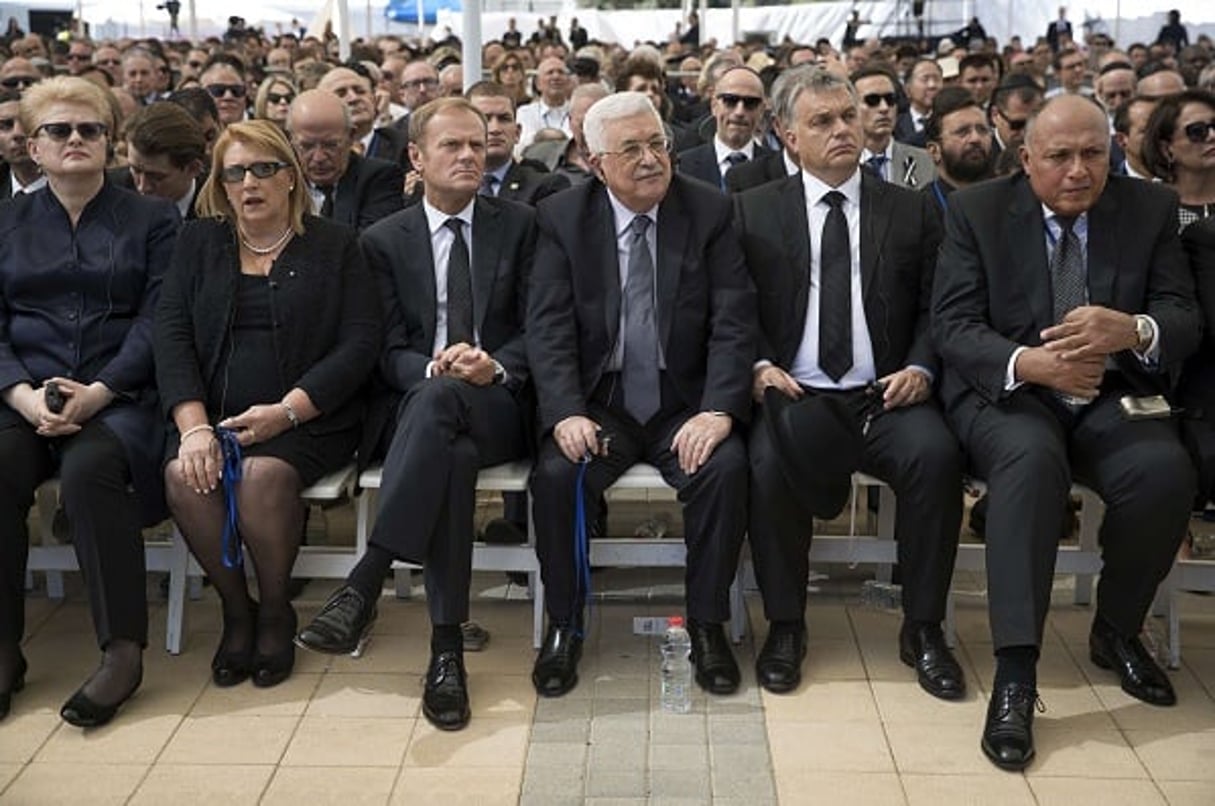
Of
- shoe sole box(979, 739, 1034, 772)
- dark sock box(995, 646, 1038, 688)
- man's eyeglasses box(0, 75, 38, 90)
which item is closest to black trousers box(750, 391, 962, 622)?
dark sock box(995, 646, 1038, 688)

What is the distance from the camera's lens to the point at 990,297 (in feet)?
14.8

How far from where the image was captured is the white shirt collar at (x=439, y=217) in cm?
484

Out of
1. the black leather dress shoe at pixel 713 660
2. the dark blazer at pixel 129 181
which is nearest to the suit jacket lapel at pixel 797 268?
the black leather dress shoe at pixel 713 660

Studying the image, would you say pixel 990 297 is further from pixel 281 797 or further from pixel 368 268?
pixel 281 797

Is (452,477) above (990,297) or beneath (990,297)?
beneath

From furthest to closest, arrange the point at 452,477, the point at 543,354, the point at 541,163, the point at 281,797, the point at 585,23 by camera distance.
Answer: the point at 585,23 < the point at 541,163 < the point at 543,354 < the point at 452,477 < the point at 281,797

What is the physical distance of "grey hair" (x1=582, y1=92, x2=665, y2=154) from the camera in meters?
4.59

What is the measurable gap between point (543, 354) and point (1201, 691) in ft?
7.04

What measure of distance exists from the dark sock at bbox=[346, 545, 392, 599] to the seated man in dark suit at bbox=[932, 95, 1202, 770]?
5.45ft

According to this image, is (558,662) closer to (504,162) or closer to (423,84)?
(504,162)

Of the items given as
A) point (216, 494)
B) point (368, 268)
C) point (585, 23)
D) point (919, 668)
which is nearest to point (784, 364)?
point (919, 668)

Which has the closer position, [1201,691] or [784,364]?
[1201,691]

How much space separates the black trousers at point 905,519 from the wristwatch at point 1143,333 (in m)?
0.58

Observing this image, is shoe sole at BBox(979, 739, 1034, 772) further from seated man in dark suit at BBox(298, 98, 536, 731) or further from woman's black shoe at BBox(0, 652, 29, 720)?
woman's black shoe at BBox(0, 652, 29, 720)
